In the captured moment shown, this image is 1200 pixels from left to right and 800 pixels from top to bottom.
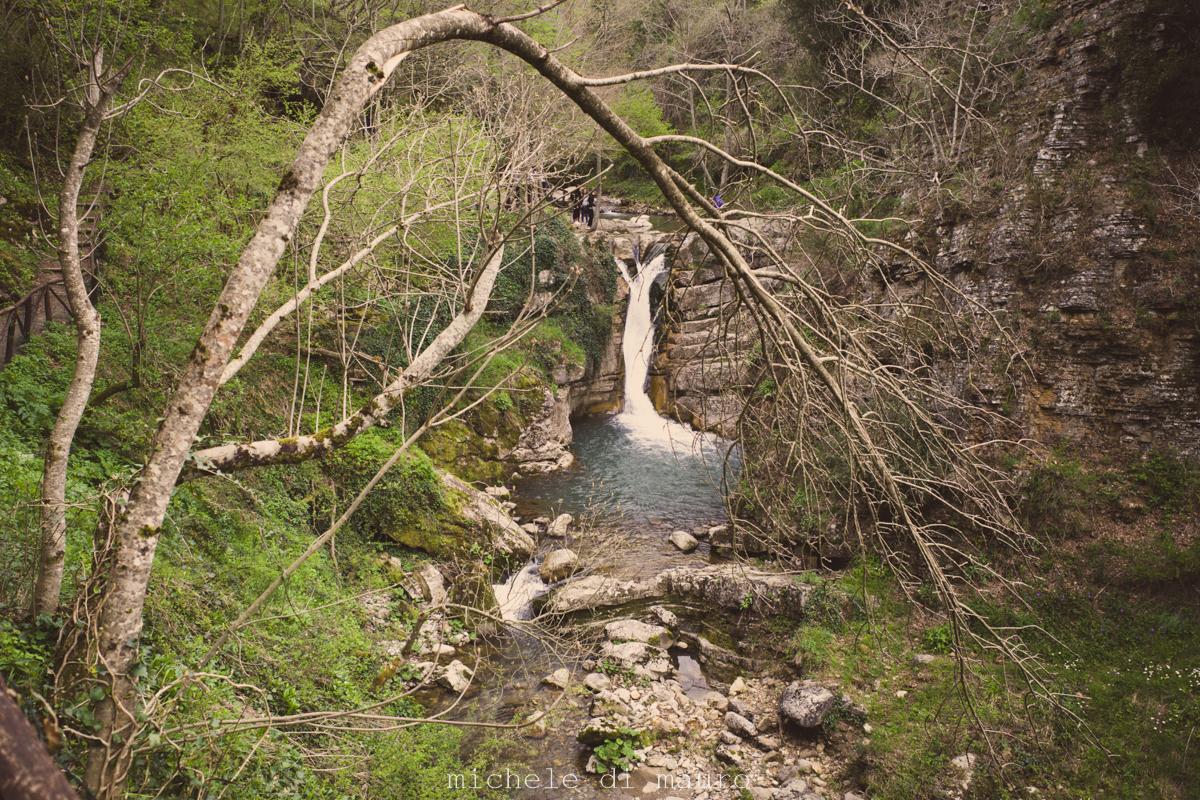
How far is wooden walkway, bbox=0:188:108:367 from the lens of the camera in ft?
17.6

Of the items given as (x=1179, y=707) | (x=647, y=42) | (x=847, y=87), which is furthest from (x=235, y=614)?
(x=647, y=42)

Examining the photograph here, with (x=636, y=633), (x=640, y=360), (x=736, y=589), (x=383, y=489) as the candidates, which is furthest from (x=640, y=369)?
(x=636, y=633)

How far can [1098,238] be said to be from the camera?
26.1 feet

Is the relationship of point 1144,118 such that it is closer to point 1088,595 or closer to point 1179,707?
point 1088,595

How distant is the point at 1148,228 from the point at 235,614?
37.8 feet

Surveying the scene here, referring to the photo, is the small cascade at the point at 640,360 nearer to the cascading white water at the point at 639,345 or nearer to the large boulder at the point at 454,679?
the cascading white water at the point at 639,345

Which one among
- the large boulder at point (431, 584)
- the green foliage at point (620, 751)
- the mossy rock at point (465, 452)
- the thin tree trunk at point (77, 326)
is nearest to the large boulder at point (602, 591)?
the large boulder at point (431, 584)

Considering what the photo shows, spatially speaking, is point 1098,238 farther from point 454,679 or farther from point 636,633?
point 454,679

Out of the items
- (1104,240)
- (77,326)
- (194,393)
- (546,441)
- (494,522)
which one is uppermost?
(1104,240)

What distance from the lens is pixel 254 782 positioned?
328 cm

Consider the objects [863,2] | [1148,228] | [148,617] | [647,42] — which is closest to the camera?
[148,617]

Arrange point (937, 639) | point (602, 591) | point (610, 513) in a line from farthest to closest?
point (610, 513), point (602, 591), point (937, 639)

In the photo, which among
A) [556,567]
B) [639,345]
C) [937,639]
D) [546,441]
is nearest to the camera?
[937,639]

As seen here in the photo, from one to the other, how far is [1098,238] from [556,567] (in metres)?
9.00
